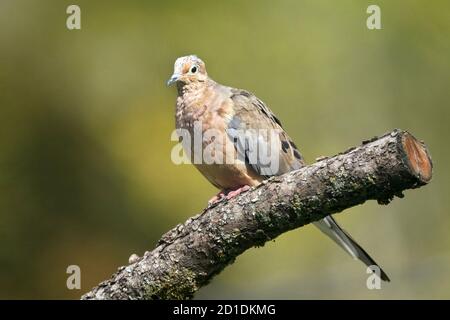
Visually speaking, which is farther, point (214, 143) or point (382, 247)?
point (382, 247)

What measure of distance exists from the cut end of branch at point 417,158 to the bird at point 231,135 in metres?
1.99

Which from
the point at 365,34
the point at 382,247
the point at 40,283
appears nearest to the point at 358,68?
the point at 365,34

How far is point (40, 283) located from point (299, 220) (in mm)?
3954

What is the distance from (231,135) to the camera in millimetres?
6262

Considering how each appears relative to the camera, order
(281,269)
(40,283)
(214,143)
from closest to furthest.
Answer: (214,143)
(40,283)
(281,269)

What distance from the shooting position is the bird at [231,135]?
612 cm

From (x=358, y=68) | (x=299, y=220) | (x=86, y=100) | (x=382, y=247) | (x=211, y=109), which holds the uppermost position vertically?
(x=358, y=68)

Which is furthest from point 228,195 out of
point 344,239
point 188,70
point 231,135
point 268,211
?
point 188,70

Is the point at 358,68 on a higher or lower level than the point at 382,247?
higher

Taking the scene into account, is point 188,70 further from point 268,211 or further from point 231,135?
point 268,211

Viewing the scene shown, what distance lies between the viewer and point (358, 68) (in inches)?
387

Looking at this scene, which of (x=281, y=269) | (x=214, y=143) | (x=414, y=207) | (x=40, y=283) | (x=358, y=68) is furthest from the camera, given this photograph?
(x=358, y=68)

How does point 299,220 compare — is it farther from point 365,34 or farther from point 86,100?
point 365,34

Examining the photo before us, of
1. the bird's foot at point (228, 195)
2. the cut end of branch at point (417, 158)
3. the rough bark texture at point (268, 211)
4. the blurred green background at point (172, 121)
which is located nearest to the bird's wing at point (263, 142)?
the bird's foot at point (228, 195)
